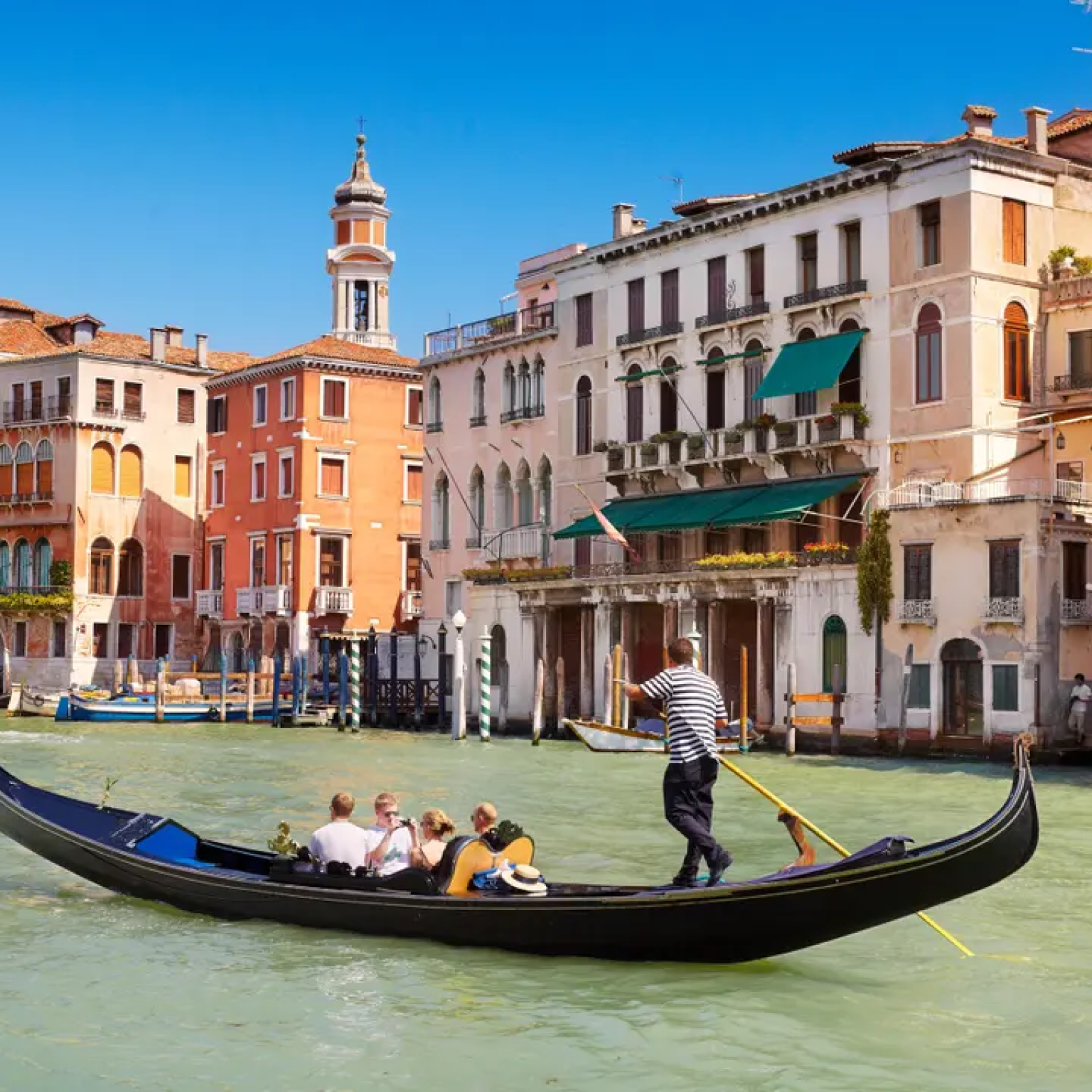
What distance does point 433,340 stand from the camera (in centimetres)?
3775

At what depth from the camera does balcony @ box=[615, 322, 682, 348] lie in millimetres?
31484

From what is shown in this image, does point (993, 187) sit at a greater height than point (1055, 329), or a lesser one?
greater

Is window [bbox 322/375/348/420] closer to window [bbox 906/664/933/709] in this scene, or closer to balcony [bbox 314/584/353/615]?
balcony [bbox 314/584/353/615]

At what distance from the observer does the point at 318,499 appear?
41.0 m

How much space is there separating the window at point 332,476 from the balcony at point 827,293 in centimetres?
1504

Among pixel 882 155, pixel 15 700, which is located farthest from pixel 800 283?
pixel 15 700

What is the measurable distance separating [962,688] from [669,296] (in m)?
9.69

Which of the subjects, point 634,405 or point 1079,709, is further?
point 634,405

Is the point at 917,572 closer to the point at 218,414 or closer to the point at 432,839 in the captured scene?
the point at 432,839

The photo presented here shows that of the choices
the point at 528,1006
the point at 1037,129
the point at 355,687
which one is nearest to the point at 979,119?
the point at 1037,129

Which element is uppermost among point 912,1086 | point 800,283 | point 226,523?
point 800,283

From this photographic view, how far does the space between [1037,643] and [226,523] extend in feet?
80.0

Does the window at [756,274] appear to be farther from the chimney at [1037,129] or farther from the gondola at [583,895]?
the gondola at [583,895]

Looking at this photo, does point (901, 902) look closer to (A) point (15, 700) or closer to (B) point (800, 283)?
(B) point (800, 283)
